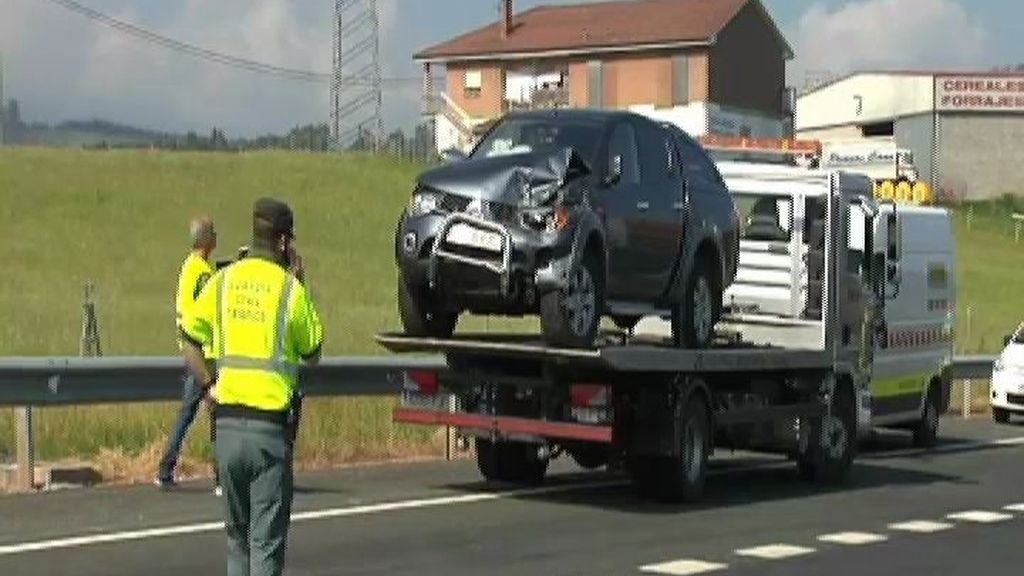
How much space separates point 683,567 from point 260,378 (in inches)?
166

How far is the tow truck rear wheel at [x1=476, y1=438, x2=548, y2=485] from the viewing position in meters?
16.8

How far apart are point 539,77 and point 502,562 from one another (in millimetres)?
77775

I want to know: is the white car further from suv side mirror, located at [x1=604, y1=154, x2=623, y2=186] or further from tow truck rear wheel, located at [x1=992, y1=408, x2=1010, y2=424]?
suv side mirror, located at [x1=604, y1=154, x2=623, y2=186]

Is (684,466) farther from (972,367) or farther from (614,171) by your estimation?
(972,367)

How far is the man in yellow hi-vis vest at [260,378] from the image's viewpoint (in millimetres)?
8836

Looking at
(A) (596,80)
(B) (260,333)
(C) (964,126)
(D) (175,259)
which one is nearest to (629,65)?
(A) (596,80)

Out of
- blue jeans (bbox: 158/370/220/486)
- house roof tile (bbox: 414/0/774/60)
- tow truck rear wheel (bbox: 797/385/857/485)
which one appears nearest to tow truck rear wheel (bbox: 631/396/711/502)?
tow truck rear wheel (bbox: 797/385/857/485)

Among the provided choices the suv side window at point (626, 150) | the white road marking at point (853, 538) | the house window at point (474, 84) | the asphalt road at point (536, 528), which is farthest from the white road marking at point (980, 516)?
the house window at point (474, 84)

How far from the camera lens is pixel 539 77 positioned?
89.2 metres

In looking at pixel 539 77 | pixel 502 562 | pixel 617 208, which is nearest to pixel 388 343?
pixel 617 208

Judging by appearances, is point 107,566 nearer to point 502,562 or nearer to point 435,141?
point 502,562

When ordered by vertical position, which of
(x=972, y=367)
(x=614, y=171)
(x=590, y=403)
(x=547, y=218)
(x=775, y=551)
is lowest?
(x=775, y=551)

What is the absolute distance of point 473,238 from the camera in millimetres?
14750

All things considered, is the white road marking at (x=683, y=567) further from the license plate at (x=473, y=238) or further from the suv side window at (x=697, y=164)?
the suv side window at (x=697, y=164)
